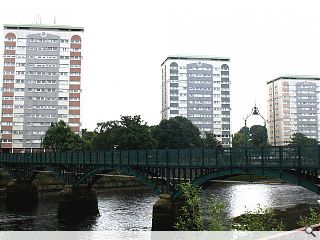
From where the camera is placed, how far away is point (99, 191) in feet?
293

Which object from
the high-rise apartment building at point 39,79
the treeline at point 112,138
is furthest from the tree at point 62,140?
the high-rise apartment building at point 39,79

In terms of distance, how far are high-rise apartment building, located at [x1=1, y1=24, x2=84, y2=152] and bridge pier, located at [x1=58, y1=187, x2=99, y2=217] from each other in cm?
7141

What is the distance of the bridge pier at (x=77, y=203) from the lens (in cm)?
5375

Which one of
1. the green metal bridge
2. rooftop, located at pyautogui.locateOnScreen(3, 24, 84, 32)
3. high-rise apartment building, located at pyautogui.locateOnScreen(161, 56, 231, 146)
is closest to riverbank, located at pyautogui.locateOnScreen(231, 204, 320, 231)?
the green metal bridge

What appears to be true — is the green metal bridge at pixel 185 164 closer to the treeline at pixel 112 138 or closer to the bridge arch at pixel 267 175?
the bridge arch at pixel 267 175

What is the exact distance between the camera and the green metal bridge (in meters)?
29.0

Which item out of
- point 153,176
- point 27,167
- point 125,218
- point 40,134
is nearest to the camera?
point 153,176

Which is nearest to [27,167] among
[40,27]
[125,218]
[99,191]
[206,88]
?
[99,191]

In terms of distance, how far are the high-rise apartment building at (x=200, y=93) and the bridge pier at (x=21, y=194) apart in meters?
108

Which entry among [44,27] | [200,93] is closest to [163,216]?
[44,27]

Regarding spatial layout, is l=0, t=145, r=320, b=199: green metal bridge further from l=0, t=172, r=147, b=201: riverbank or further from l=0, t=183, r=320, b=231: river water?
l=0, t=172, r=147, b=201: riverbank

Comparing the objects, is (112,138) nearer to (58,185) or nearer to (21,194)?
(58,185)

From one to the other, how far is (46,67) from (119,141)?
44.4m

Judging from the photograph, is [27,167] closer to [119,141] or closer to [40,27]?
[119,141]
